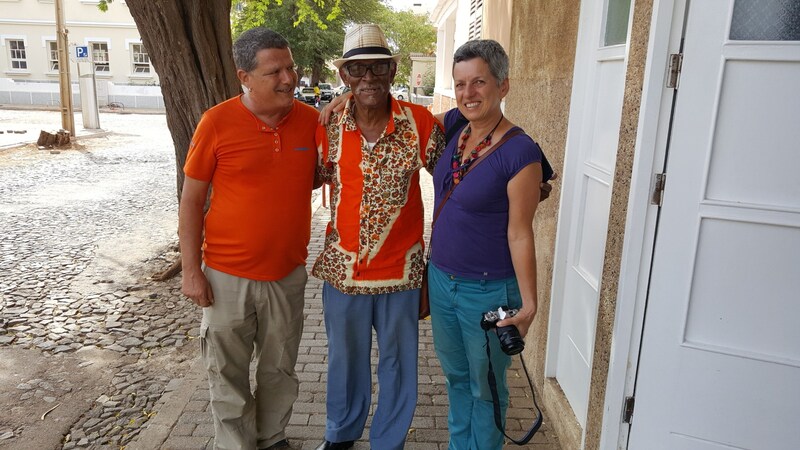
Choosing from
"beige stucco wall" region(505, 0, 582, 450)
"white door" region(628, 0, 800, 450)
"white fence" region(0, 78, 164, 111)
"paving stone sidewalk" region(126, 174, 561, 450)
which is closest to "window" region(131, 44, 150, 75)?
"white fence" region(0, 78, 164, 111)

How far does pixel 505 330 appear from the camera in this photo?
2357mm

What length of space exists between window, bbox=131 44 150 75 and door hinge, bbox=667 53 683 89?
3522cm

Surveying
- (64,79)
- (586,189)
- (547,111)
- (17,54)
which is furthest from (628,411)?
(17,54)

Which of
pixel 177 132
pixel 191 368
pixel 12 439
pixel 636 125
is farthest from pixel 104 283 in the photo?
pixel 636 125

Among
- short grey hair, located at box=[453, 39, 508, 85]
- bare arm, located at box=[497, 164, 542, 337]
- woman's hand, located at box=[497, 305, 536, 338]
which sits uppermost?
short grey hair, located at box=[453, 39, 508, 85]

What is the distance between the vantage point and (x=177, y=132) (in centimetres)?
569

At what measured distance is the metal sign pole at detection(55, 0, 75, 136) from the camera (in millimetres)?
17047

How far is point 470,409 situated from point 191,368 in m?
2.47

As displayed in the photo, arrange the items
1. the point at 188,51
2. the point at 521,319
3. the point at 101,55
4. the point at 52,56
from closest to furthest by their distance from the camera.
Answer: the point at 521,319, the point at 188,51, the point at 52,56, the point at 101,55

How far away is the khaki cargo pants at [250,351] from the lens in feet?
9.46

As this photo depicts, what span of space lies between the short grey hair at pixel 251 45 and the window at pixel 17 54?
37.0 m

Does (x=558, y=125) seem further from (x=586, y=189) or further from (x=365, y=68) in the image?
(x=365, y=68)

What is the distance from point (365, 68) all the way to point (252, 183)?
0.76 m

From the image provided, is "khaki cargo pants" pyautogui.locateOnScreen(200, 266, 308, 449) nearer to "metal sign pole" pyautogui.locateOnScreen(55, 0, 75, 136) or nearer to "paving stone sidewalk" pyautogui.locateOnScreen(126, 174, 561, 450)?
"paving stone sidewalk" pyautogui.locateOnScreen(126, 174, 561, 450)
